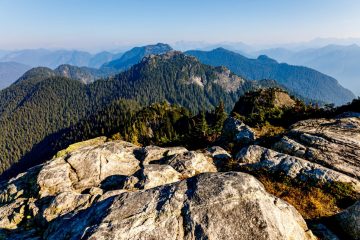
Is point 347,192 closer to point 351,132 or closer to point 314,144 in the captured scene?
point 314,144

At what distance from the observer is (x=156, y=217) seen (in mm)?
14203

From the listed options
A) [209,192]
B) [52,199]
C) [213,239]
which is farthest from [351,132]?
[52,199]

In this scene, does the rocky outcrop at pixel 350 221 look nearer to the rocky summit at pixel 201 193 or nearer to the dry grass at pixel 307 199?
the rocky summit at pixel 201 193

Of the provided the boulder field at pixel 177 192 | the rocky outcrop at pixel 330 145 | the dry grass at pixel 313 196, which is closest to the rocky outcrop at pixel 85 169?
the boulder field at pixel 177 192

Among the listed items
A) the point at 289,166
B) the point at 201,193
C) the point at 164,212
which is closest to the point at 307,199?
the point at 289,166

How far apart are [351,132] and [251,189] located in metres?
19.5

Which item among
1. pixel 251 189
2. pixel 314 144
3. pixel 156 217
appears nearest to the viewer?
pixel 156 217

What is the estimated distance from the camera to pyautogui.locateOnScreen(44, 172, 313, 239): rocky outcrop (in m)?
13.4

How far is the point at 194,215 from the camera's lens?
46.4 feet

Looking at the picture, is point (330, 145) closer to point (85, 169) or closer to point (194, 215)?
point (194, 215)

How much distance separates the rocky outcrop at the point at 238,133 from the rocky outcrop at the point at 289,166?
7.75 m

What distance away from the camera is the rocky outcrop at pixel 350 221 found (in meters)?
14.9

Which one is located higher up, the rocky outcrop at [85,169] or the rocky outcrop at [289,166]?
the rocky outcrop at [289,166]

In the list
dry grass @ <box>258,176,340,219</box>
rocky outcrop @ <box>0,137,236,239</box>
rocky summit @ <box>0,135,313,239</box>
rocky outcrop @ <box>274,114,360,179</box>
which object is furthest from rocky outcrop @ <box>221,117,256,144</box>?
rocky summit @ <box>0,135,313,239</box>
